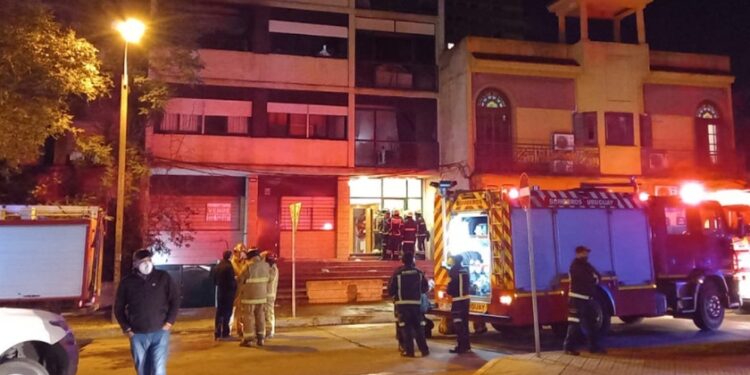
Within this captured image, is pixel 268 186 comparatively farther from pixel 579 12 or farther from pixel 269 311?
pixel 579 12

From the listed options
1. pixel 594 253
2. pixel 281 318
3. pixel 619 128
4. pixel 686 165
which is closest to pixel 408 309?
pixel 594 253

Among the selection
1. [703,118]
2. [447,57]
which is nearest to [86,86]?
[447,57]

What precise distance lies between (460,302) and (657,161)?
60.9 ft

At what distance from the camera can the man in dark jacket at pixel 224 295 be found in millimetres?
13136

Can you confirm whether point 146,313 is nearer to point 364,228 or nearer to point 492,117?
point 364,228

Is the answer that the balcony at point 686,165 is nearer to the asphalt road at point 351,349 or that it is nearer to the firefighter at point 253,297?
the asphalt road at point 351,349

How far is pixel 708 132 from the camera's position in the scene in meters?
27.3

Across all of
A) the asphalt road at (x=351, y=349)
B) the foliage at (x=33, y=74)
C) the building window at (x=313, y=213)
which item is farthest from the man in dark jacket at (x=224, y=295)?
the building window at (x=313, y=213)

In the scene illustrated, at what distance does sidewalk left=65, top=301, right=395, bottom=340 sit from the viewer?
14734mm

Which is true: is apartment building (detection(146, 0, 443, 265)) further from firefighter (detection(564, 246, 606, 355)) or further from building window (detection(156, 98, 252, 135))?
firefighter (detection(564, 246, 606, 355))

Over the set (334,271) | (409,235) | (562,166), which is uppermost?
(562,166)

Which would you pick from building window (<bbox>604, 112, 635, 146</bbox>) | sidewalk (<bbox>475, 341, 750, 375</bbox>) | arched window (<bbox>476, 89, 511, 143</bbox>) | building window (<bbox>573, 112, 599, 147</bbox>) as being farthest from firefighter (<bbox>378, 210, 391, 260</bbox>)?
sidewalk (<bbox>475, 341, 750, 375</bbox>)

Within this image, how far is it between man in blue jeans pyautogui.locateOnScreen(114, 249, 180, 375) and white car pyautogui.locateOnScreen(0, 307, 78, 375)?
0.67 m

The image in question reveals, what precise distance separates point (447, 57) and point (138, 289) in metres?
20.7
